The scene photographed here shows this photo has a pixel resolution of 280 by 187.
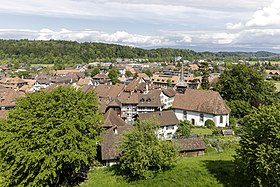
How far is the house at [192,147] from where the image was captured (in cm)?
3532

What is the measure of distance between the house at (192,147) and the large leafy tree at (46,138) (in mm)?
11233

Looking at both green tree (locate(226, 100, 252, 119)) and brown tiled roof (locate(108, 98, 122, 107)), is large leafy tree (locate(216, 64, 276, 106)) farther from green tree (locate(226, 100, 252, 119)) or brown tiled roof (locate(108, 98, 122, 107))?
brown tiled roof (locate(108, 98, 122, 107))

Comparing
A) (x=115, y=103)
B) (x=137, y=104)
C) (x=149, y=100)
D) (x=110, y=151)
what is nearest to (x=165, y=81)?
(x=149, y=100)

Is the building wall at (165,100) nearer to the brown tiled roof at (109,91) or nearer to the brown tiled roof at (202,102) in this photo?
the brown tiled roof at (109,91)

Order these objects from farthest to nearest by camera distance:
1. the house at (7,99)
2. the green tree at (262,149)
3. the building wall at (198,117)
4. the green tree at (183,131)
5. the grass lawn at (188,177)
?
the house at (7,99) → the building wall at (198,117) → the green tree at (183,131) → the grass lawn at (188,177) → the green tree at (262,149)

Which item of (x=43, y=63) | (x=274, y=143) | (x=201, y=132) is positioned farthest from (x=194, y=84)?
(x=43, y=63)

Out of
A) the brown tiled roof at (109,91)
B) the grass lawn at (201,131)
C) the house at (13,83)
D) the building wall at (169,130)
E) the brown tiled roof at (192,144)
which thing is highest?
the brown tiled roof at (109,91)

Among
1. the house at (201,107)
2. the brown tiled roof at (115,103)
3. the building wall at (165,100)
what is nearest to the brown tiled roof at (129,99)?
the brown tiled roof at (115,103)

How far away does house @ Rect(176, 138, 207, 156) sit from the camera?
116ft

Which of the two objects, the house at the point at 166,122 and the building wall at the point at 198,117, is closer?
the house at the point at 166,122

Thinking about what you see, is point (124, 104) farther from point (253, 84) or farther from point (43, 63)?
point (43, 63)

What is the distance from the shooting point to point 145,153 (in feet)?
93.1

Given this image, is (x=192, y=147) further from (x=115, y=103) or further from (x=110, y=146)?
(x=115, y=103)

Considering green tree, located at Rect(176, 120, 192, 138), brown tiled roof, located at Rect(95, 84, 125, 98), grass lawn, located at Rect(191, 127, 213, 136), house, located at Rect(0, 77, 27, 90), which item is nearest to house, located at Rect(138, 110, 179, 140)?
green tree, located at Rect(176, 120, 192, 138)
